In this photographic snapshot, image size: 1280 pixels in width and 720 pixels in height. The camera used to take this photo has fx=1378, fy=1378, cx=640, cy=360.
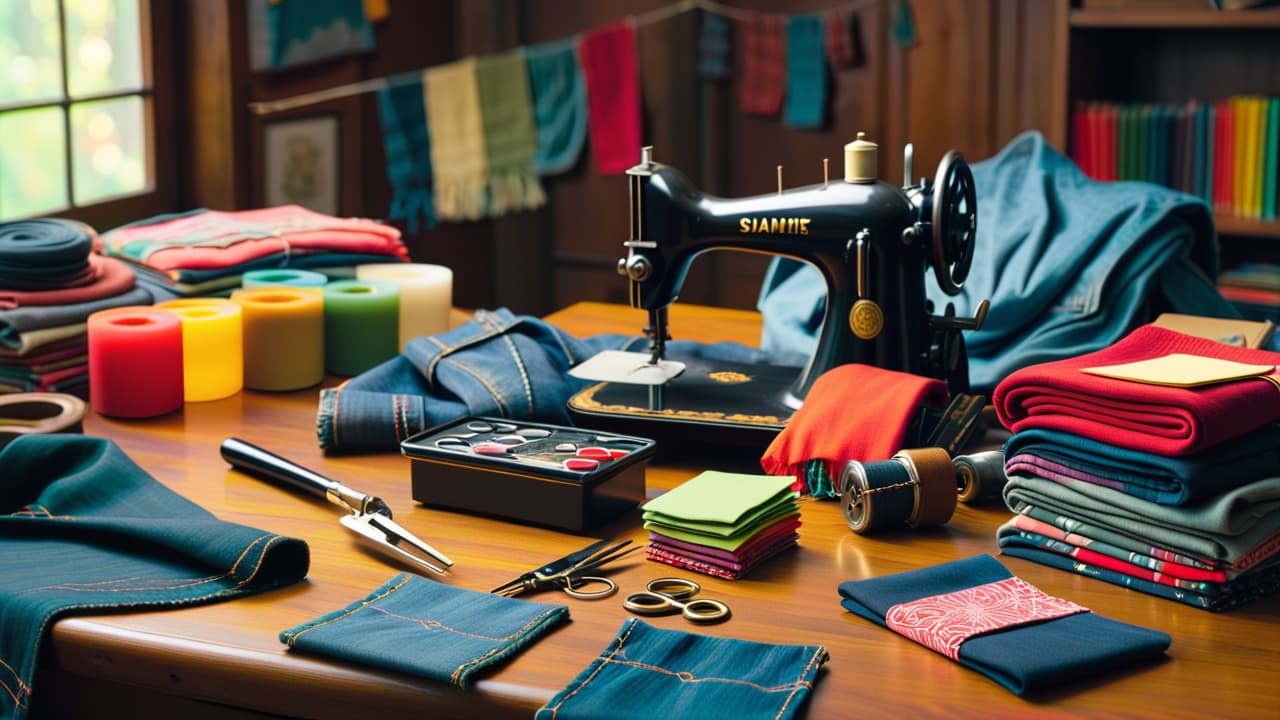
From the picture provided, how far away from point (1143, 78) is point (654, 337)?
2341 mm

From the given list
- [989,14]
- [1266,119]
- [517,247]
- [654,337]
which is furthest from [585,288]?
[654,337]

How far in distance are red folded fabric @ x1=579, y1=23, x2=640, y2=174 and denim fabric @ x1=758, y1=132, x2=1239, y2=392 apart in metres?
2.03

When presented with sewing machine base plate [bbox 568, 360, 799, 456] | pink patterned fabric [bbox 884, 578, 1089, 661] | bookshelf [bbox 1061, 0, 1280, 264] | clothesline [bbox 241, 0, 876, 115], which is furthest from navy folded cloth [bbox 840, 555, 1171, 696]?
clothesline [bbox 241, 0, 876, 115]

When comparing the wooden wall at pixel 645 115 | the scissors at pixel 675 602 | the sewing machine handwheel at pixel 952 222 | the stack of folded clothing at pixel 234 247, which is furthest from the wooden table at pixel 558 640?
the wooden wall at pixel 645 115

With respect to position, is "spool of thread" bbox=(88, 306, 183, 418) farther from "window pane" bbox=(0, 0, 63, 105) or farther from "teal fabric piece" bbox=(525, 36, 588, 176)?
"teal fabric piece" bbox=(525, 36, 588, 176)

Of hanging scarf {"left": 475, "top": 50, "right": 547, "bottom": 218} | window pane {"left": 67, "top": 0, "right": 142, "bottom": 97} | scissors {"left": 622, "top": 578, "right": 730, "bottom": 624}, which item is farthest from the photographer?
hanging scarf {"left": 475, "top": 50, "right": 547, "bottom": 218}

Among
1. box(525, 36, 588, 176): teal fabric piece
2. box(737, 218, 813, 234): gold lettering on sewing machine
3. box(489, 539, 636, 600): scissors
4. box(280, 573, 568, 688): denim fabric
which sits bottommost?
box(280, 573, 568, 688): denim fabric

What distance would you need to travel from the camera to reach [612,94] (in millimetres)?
4016

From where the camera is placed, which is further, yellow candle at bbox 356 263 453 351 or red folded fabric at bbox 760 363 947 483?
yellow candle at bbox 356 263 453 351

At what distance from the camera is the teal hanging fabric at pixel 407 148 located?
3744 mm

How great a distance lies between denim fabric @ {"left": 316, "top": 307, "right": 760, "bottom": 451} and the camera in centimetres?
160

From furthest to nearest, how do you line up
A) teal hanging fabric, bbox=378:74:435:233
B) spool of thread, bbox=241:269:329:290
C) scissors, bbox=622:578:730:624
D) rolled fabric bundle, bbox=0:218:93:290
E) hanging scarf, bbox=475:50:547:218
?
hanging scarf, bbox=475:50:547:218 → teal hanging fabric, bbox=378:74:435:233 → spool of thread, bbox=241:269:329:290 → rolled fabric bundle, bbox=0:218:93:290 → scissors, bbox=622:578:730:624

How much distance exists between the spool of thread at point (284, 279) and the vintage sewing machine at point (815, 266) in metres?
0.57

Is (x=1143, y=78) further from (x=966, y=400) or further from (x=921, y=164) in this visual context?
(x=966, y=400)
